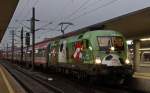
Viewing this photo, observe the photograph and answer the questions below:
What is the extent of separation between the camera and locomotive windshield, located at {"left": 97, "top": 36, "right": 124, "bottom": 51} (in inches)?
955

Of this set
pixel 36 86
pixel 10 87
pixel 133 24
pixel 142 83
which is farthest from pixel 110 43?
pixel 10 87

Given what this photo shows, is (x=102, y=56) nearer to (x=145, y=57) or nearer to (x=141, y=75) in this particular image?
(x=145, y=57)

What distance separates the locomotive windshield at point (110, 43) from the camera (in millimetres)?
24258

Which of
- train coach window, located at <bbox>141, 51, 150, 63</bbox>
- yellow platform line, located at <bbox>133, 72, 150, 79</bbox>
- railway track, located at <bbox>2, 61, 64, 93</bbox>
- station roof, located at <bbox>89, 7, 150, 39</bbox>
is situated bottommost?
railway track, located at <bbox>2, 61, 64, 93</bbox>

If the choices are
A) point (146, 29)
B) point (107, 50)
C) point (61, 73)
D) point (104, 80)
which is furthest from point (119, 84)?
point (61, 73)

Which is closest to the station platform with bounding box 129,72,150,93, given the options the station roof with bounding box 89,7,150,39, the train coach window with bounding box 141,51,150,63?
the train coach window with bounding box 141,51,150,63

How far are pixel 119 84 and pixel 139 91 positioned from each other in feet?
10.9

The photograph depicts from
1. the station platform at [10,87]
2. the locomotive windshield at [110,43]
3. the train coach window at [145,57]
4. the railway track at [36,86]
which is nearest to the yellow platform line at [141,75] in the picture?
the train coach window at [145,57]

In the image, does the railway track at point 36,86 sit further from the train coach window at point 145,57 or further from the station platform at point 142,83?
the train coach window at point 145,57

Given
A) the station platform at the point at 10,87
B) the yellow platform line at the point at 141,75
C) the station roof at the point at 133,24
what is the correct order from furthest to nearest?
1. the yellow platform line at the point at 141,75
2. the station roof at the point at 133,24
3. the station platform at the point at 10,87

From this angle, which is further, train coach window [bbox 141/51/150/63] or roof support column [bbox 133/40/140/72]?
roof support column [bbox 133/40/140/72]

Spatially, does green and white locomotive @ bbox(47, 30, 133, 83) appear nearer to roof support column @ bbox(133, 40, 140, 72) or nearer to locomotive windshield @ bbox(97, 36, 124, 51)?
locomotive windshield @ bbox(97, 36, 124, 51)

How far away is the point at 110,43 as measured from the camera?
2442 cm

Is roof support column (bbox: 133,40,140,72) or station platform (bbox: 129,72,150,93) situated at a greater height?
roof support column (bbox: 133,40,140,72)
